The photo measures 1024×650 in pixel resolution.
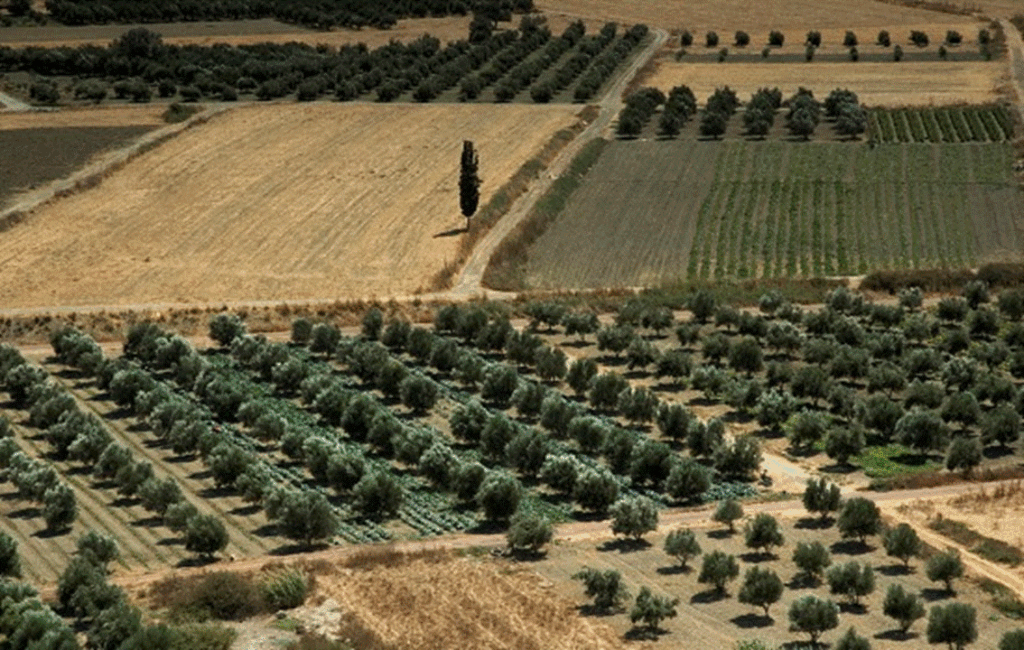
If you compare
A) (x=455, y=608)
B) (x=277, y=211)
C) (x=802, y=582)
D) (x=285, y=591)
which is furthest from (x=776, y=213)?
(x=285, y=591)

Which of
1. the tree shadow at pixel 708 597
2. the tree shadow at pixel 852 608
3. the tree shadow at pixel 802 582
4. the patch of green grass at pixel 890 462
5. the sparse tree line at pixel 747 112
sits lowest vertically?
the tree shadow at pixel 708 597

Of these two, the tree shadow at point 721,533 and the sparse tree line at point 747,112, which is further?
the sparse tree line at point 747,112

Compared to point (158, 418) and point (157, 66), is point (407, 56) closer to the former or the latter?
point (157, 66)

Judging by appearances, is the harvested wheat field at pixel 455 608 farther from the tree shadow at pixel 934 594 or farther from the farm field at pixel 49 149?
the farm field at pixel 49 149

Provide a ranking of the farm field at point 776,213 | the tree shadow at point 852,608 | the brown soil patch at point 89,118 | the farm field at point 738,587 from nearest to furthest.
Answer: the farm field at point 738,587, the tree shadow at point 852,608, the farm field at point 776,213, the brown soil patch at point 89,118

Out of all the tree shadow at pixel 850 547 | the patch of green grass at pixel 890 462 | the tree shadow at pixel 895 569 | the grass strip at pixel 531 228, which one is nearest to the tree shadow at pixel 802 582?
the tree shadow at pixel 895 569

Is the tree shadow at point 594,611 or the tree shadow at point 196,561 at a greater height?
the tree shadow at point 594,611
